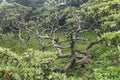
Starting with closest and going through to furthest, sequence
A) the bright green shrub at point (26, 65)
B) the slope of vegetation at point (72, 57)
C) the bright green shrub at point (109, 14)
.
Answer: the bright green shrub at point (26, 65) < the slope of vegetation at point (72, 57) < the bright green shrub at point (109, 14)

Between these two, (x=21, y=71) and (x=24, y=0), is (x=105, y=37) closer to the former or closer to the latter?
(x=21, y=71)

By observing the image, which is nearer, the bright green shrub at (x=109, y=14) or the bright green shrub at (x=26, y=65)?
the bright green shrub at (x=26, y=65)

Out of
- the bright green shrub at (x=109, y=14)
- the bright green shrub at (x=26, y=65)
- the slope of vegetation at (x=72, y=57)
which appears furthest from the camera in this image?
the bright green shrub at (x=109, y=14)

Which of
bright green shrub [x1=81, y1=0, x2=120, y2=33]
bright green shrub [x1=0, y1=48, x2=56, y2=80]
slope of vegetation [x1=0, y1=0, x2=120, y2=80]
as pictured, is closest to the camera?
bright green shrub [x1=0, y1=48, x2=56, y2=80]

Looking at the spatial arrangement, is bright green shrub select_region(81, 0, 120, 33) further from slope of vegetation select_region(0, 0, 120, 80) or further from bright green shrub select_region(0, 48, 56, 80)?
bright green shrub select_region(0, 48, 56, 80)

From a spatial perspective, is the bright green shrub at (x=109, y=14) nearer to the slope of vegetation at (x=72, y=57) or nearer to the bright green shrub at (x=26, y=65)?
the slope of vegetation at (x=72, y=57)

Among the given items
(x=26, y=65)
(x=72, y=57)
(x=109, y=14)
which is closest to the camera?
(x=26, y=65)

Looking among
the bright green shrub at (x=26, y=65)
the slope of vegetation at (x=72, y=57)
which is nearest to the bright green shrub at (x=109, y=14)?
the slope of vegetation at (x=72, y=57)

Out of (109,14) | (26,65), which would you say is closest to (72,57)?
(109,14)

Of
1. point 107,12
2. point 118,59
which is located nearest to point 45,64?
point 118,59

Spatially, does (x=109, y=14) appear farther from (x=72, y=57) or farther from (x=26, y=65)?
(x=26, y=65)

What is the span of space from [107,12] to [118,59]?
18.9 ft

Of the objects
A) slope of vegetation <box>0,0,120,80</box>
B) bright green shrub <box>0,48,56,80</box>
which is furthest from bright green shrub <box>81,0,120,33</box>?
bright green shrub <box>0,48,56,80</box>

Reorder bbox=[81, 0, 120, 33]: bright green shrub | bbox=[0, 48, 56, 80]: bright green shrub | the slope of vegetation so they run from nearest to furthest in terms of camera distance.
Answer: bbox=[0, 48, 56, 80]: bright green shrub < the slope of vegetation < bbox=[81, 0, 120, 33]: bright green shrub
